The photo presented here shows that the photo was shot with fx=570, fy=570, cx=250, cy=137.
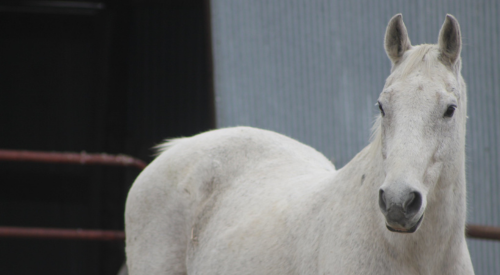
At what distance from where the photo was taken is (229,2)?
5.10 m

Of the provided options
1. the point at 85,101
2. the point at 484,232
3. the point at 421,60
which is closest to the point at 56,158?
the point at 484,232

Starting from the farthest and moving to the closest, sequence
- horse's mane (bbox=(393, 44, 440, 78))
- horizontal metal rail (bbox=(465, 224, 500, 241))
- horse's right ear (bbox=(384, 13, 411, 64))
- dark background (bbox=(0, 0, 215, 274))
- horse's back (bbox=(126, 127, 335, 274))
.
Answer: dark background (bbox=(0, 0, 215, 274)) < horizontal metal rail (bbox=(465, 224, 500, 241)) < horse's back (bbox=(126, 127, 335, 274)) < horse's right ear (bbox=(384, 13, 411, 64)) < horse's mane (bbox=(393, 44, 440, 78))

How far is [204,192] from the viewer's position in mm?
3350

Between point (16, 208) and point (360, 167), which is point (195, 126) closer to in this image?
Result: point (16, 208)

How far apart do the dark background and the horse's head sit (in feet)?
21.0

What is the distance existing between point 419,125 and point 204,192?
5.29 ft

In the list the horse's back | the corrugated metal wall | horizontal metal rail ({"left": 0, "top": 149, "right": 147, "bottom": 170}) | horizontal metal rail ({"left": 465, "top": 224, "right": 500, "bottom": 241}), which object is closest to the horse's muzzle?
the horse's back

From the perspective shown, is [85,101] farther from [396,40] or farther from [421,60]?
[421,60]

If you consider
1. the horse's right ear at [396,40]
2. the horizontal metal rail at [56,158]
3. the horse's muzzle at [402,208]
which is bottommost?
the horizontal metal rail at [56,158]

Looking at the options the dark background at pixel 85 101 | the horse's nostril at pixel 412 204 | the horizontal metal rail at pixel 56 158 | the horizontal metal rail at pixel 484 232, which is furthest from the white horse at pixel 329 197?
the dark background at pixel 85 101

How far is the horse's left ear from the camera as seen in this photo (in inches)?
89.9

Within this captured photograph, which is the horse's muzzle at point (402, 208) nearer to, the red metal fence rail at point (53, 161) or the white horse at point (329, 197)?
the white horse at point (329, 197)

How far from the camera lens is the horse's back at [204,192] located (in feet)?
10.3

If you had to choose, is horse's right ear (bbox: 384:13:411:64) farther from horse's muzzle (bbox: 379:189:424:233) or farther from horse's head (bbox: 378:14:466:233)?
horse's muzzle (bbox: 379:189:424:233)
